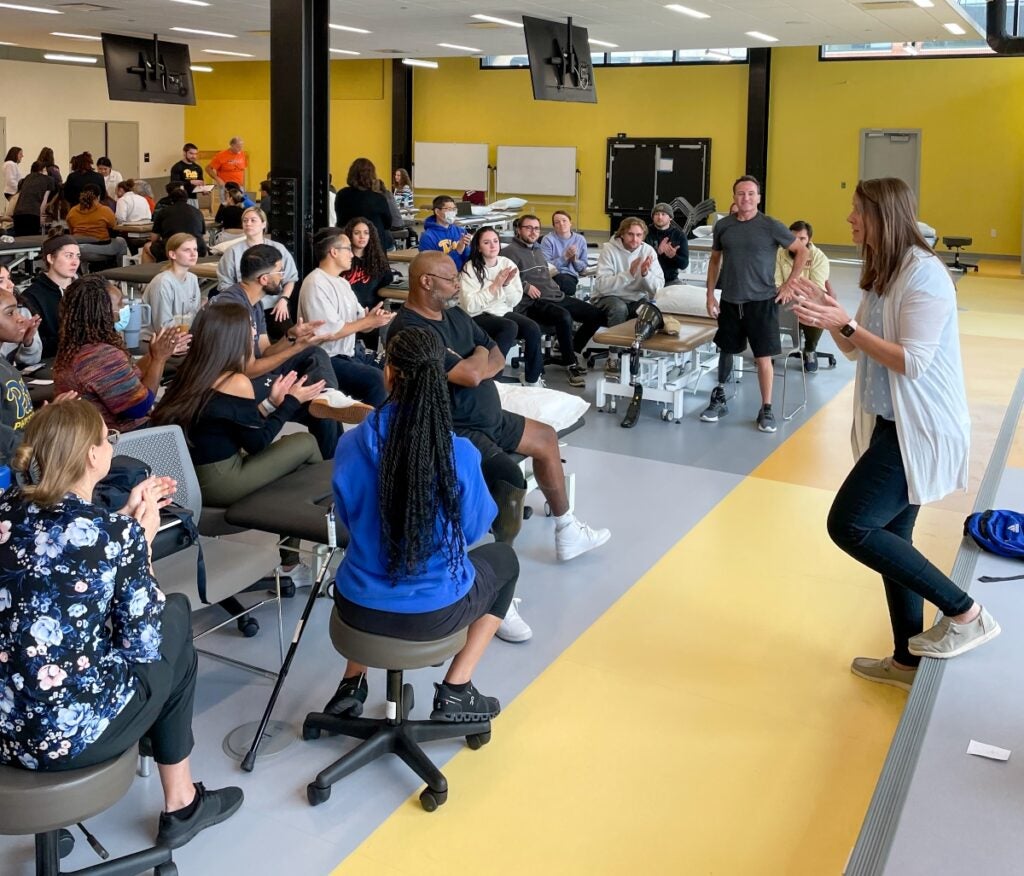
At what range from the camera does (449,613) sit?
2.95m

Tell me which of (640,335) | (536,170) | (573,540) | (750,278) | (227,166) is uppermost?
(536,170)

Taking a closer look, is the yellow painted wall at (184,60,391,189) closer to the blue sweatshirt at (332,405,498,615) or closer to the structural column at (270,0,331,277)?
the structural column at (270,0,331,277)

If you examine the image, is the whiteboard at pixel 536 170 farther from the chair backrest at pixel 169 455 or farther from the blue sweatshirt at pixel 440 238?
the chair backrest at pixel 169 455

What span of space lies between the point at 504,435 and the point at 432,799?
1.83m

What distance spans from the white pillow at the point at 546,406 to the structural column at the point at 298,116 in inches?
137

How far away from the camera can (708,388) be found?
27.7ft

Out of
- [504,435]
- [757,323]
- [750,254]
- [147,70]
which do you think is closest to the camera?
[504,435]

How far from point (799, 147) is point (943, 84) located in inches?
92.0

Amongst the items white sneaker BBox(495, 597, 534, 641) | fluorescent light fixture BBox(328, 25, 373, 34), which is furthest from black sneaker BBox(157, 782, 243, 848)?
fluorescent light fixture BBox(328, 25, 373, 34)

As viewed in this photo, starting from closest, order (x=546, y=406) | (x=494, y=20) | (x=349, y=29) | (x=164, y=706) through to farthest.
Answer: (x=164, y=706) < (x=546, y=406) < (x=494, y=20) < (x=349, y=29)

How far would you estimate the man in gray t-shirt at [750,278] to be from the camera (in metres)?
6.95

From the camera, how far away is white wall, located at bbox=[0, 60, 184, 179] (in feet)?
64.3

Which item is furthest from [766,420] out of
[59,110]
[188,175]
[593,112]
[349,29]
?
[59,110]

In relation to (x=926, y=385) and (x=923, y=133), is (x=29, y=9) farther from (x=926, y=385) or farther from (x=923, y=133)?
(x=926, y=385)
